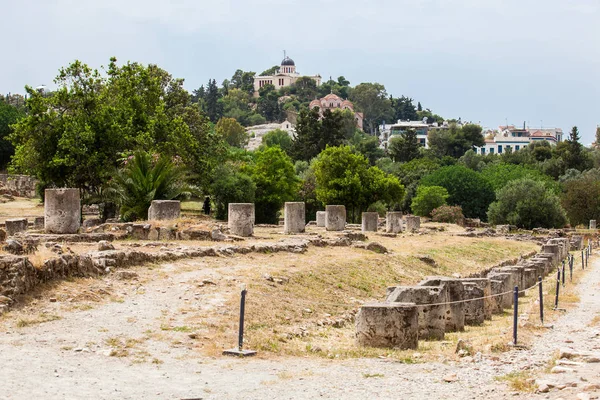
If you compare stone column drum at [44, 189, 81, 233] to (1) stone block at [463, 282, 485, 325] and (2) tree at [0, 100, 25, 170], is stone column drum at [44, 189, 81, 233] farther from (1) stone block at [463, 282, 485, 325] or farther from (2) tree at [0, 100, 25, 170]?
(2) tree at [0, 100, 25, 170]

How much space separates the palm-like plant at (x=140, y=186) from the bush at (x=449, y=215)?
3868 centimetres

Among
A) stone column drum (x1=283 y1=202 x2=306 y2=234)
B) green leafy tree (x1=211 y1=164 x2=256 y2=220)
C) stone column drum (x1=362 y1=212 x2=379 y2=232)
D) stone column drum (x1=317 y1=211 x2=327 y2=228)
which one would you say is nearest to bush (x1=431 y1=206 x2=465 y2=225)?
green leafy tree (x1=211 y1=164 x2=256 y2=220)

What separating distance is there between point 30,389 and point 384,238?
30470 mm

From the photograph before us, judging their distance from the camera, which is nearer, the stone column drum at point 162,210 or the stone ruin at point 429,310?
the stone ruin at point 429,310

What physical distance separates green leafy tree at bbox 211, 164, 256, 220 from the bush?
66.0ft

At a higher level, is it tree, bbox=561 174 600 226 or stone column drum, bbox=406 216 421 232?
tree, bbox=561 174 600 226

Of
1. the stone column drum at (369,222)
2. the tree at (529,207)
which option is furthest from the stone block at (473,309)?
the tree at (529,207)

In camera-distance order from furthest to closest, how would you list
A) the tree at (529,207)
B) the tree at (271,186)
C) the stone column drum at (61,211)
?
the tree at (529,207)
the tree at (271,186)
the stone column drum at (61,211)

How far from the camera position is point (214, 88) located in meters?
193

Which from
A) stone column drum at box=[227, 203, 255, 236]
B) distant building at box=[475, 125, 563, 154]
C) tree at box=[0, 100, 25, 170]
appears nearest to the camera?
stone column drum at box=[227, 203, 255, 236]

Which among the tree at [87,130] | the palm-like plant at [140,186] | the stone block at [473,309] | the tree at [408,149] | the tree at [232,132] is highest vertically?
the tree at [232,132]

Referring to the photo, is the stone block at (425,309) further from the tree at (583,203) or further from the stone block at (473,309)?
the tree at (583,203)

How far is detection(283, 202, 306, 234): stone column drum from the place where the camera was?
115 feet

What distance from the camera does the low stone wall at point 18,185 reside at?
6307 cm
